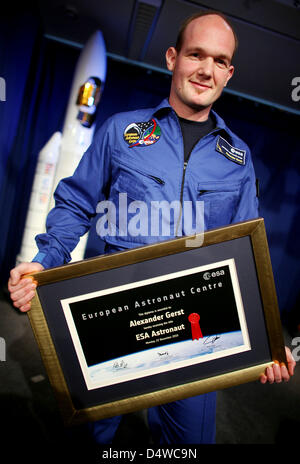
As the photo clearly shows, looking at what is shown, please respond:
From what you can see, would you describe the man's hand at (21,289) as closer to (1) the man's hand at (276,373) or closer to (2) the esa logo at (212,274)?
(2) the esa logo at (212,274)

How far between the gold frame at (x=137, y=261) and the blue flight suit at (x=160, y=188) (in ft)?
0.80

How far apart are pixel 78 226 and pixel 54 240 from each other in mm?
116

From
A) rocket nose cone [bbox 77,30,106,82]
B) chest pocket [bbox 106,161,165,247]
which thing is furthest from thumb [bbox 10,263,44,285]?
rocket nose cone [bbox 77,30,106,82]

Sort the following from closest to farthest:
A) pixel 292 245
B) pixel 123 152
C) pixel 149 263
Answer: pixel 149 263 → pixel 123 152 → pixel 292 245

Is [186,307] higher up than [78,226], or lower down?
lower down

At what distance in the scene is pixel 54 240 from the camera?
2.72ft

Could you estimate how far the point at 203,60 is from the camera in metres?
0.87

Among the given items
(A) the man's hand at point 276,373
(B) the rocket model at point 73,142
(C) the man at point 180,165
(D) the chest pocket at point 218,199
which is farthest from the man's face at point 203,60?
(B) the rocket model at point 73,142

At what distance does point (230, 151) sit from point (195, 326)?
612 millimetres

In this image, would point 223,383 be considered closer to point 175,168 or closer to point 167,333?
point 167,333

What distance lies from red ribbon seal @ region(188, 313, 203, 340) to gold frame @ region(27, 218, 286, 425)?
0.41ft

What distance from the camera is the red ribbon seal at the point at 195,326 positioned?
2.28 feet

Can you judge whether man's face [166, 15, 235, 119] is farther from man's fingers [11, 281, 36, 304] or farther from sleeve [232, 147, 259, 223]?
man's fingers [11, 281, 36, 304]

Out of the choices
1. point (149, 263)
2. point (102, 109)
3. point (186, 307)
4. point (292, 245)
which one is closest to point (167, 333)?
point (186, 307)
